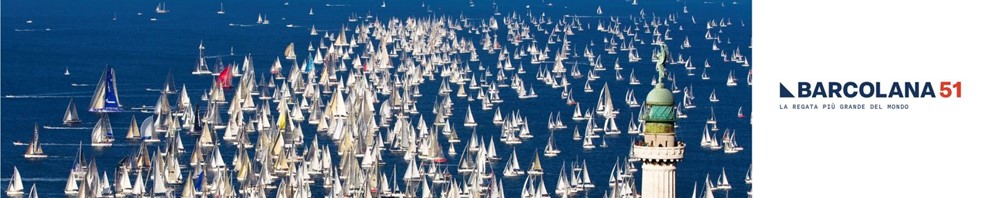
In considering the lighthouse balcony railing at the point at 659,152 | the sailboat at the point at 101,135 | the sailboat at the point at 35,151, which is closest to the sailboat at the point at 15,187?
the sailboat at the point at 35,151

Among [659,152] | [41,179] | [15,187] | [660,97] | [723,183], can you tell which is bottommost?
[723,183]

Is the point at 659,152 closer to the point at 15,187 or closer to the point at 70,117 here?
the point at 15,187

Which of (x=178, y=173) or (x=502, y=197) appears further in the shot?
(x=178, y=173)

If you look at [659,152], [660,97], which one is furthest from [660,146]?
[660,97]

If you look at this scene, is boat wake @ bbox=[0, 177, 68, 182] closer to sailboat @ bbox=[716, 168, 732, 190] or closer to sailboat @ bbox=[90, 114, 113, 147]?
sailboat @ bbox=[90, 114, 113, 147]

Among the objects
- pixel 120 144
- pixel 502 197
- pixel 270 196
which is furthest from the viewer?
pixel 120 144

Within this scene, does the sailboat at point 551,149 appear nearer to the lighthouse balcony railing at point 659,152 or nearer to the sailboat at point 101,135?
the sailboat at point 101,135
